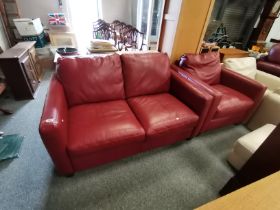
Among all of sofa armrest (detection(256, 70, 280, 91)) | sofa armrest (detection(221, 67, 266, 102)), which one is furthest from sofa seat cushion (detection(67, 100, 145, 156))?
sofa armrest (detection(256, 70, 280, 91))

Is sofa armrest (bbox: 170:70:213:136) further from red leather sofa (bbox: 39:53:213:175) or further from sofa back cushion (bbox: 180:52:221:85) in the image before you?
sofa back cushion (bbox: 180:52:221:85)

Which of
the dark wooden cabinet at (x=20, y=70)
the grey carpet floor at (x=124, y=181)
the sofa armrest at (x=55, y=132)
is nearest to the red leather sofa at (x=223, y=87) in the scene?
the grey carpet floor at (x=124, y=181)

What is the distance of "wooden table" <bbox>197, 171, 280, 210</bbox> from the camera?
54 centimetres

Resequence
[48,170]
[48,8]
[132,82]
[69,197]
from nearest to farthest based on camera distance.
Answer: [69,197]
[48,170]
[132,82]
[48,8]

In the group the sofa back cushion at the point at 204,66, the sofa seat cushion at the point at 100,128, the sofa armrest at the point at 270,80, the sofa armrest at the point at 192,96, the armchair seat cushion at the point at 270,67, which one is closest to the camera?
the sofa seat cushion at the point at 100,128

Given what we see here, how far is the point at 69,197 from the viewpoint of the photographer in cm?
121

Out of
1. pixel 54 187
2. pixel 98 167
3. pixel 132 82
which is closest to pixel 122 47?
pixel 132 82

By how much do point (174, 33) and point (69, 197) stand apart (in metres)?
2.03

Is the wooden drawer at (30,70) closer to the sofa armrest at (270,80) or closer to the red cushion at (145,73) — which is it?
the red cushion at (145,73)

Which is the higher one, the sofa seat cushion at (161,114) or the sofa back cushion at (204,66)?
the sofa back cushion at (204,66)

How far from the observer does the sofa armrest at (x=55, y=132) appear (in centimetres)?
97

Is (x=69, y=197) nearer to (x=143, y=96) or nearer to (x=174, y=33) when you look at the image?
(x=143, y=96)

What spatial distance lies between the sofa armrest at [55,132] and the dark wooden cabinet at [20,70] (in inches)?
48.1

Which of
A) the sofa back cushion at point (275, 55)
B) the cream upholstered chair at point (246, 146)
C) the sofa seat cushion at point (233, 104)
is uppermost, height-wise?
the sofa back cushion at point (275, 55)
